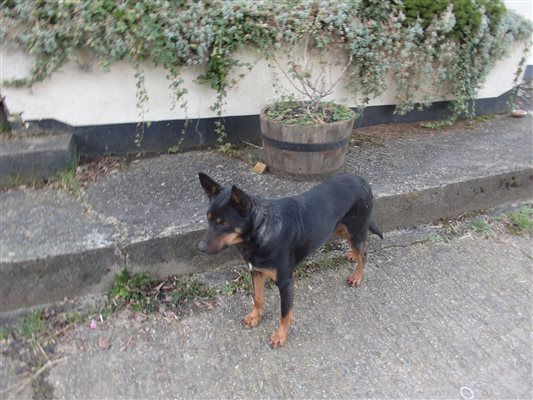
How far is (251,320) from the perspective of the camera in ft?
9.05

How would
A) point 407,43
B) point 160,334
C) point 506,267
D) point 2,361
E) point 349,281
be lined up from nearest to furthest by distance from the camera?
1. point 2,361
2. point 160,334
3. point 349,281
4. point 506,267
5. point 407,43

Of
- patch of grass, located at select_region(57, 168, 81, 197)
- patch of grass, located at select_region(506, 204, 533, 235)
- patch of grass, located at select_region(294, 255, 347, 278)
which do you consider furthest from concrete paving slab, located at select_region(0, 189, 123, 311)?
patch of grass, located at select_region(506, 204, 533, 235)

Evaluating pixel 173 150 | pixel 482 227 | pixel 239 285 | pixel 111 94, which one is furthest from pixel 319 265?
pixel 111 94

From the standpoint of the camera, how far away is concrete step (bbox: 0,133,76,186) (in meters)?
3.37

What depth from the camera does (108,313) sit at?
9.15 ft

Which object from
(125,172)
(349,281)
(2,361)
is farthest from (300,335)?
(125,172)

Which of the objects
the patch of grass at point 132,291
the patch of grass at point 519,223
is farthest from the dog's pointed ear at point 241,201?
the patch of grass at point 519,223

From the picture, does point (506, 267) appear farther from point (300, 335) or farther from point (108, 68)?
point (108, 68)

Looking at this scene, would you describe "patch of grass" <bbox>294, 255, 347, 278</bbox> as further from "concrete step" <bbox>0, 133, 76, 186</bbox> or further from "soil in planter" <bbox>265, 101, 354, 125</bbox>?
"concrete step" <bbox>0, 133, 76, 186</bbox>

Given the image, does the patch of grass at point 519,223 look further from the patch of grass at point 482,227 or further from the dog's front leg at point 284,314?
the dog's front leg at point 284,314

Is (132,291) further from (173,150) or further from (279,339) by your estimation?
(173,150)

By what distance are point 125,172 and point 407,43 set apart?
3.30 metres

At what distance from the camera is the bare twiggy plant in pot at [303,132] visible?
3566mm

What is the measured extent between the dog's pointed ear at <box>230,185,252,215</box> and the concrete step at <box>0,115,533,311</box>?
3.07 ft
